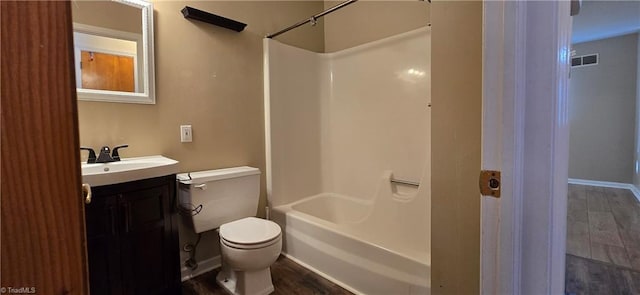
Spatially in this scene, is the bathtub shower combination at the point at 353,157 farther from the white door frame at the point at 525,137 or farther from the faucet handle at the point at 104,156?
the faucet handle at the point at 104,156

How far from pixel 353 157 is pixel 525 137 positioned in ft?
6.48

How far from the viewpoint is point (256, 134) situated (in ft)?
7.47

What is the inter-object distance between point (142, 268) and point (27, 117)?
1.38 meters

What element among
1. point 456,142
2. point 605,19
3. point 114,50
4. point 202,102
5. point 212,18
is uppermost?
point 605,19

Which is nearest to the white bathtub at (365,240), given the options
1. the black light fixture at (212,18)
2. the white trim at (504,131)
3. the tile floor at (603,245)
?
the white trim at (504,131)

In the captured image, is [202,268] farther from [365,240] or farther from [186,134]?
[365,240]

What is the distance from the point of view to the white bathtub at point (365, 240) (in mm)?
1531

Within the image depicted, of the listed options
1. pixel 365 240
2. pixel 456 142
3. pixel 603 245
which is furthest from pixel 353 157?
pixel 603 245

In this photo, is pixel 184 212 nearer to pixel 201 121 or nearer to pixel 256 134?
pixel 201 121

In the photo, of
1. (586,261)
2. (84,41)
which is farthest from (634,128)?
(84,41)

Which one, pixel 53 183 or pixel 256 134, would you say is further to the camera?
pixel 256 134

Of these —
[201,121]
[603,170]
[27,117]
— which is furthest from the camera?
[603,170]

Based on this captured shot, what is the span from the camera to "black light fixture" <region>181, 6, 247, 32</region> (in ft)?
5.98

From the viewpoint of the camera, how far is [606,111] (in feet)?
14.1
